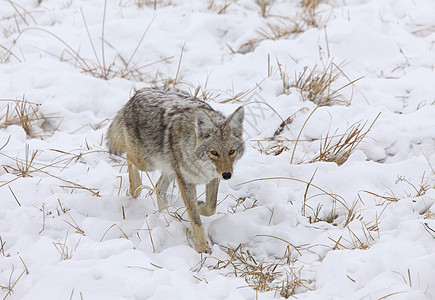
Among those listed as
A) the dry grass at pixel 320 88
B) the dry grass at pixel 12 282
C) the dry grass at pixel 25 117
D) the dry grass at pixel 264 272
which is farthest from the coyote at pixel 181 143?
the dry grass at pixel 320 88

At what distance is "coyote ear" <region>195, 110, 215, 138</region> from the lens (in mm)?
4566

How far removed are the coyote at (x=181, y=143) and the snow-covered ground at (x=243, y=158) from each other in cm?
23

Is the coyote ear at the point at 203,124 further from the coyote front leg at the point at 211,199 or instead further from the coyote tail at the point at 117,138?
the coyote tail at the point at 117,138

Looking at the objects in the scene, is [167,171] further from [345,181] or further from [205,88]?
[205,88]

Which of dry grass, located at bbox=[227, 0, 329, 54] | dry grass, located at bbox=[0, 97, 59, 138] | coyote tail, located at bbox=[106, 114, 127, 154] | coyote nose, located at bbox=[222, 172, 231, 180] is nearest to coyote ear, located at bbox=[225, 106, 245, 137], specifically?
coyote nose, located at bbox=[222, 172, 231, 180]

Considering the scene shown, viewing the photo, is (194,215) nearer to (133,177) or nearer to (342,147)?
(133,177)

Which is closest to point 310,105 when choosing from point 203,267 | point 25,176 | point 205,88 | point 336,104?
point 336,104

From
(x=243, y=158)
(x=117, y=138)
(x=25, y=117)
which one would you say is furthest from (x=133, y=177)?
(x=25, y=117)

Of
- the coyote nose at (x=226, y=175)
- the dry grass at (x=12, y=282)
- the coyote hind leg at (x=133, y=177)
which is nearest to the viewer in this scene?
the dry grass at (x=12, y=282)

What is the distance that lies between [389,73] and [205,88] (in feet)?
A: 9.80

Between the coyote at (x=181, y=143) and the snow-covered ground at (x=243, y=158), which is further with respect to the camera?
the coyote at (x=181, y=143)

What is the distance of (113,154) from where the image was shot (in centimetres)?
599

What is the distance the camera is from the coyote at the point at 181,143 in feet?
15.1

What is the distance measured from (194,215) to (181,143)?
76 centimetres
